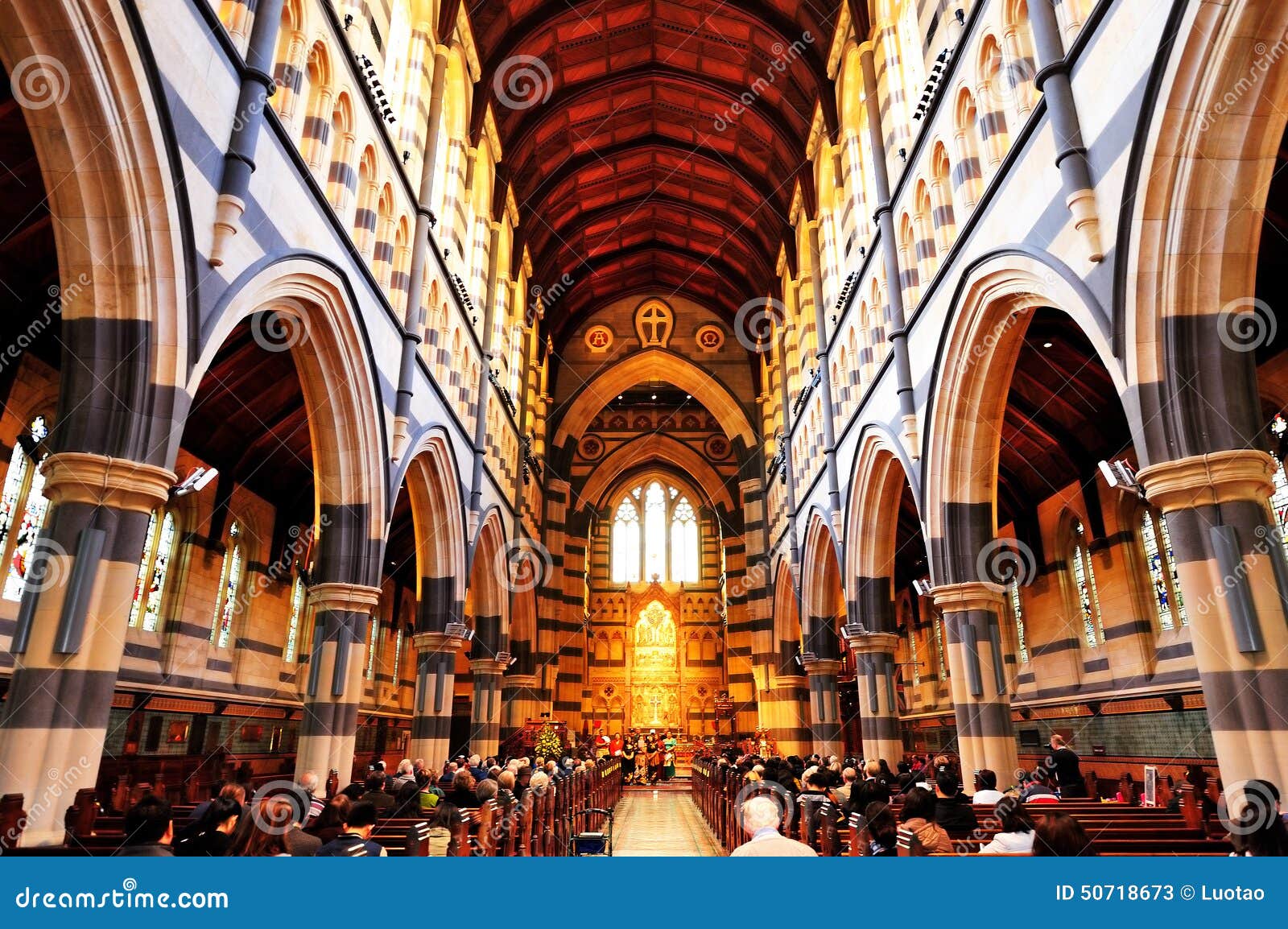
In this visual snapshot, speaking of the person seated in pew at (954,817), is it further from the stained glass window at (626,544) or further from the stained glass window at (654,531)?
the stained glass window at (626,544)

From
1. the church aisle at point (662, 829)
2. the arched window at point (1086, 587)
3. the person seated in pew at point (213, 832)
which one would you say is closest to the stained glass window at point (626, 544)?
the church aisle at point (662, 829)

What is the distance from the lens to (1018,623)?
17359 millimetres

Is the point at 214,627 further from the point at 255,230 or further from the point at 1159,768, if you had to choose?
the point at 1159,768

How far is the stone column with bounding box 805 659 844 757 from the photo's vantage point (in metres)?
19.5

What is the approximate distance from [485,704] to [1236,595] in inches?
678

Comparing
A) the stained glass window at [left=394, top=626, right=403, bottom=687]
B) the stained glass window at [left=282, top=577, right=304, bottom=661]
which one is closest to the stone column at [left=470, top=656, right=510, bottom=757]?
the stained glass window at [left=282, top=577, right=304, bottom=661]

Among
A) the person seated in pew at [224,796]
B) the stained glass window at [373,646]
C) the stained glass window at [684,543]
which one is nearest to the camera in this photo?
the person seated in pew at [224,796]

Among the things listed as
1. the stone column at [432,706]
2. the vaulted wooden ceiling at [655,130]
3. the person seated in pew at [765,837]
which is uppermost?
the vaulted wooden ceiling at [655,130]

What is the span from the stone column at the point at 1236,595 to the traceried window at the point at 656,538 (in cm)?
2879

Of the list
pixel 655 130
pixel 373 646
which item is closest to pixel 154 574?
pixel 373 646

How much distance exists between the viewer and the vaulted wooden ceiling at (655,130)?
1783 cm

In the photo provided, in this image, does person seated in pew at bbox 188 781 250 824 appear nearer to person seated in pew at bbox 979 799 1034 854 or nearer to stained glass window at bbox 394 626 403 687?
person seated in pew at bbox 979 799 1034 854
